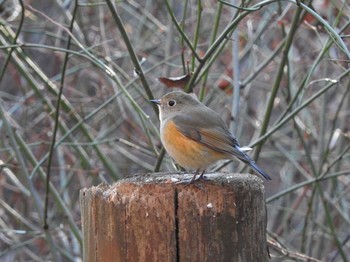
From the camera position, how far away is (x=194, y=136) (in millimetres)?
3955

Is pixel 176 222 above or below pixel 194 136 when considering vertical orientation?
below

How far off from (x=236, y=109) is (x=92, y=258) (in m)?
2.32

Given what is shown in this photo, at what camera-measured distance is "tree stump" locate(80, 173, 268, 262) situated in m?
2.57

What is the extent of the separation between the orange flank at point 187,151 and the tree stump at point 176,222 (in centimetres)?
100

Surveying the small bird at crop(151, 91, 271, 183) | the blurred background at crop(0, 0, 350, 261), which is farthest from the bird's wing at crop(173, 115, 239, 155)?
the blurred background at crop(0, 0, 350, 261)

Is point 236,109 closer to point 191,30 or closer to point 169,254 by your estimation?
point 169,254

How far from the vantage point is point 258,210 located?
2744mm

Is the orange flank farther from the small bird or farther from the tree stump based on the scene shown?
the tree stump

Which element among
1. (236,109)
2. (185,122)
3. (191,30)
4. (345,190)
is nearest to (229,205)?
(185,122)

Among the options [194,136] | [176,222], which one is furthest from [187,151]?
[176,222]

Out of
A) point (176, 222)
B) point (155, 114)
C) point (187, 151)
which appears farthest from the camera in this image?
point (155, 114)

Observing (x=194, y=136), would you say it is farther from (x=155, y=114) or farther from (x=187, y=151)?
(x=155, y=114)

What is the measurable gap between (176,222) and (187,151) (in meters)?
1.31

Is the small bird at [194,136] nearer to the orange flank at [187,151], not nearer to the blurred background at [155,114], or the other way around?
the orange flank at [187,151]
